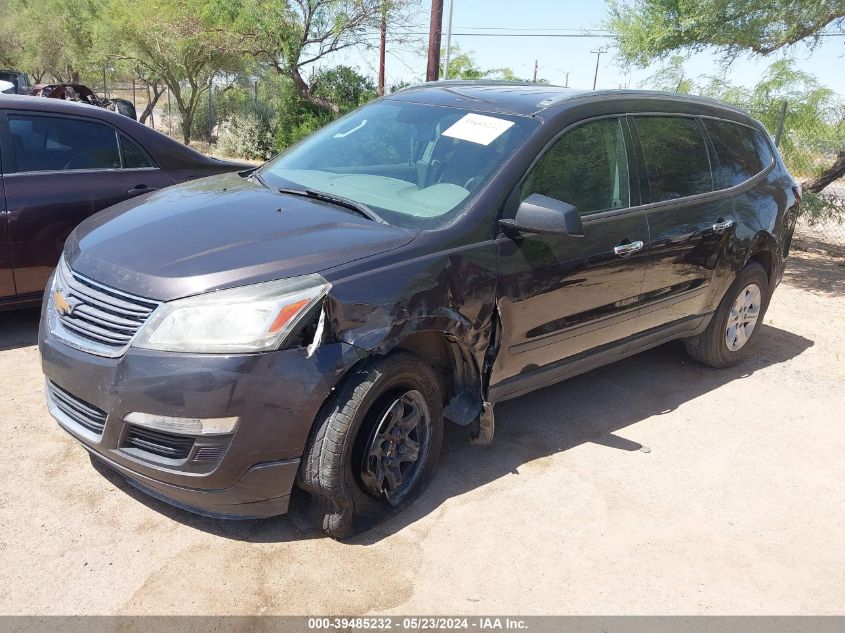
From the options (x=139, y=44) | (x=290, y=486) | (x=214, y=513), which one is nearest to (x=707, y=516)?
(x=290, y=486)

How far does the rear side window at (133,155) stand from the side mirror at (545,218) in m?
3.19

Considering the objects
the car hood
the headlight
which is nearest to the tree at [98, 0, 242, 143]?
the car hood

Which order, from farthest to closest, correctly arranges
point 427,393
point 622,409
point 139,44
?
1. point 139,44
2. point 622,409
3. point 427,393

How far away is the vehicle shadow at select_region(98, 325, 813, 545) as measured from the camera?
3.33m

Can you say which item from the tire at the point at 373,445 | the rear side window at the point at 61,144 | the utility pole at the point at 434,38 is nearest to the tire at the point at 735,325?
the tire at the point at 373,445

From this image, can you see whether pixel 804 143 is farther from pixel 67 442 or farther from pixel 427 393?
pixel 67 442

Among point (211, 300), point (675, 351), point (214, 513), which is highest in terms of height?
point (211, 300)

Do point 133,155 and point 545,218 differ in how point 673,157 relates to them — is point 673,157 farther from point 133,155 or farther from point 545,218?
point 133,155

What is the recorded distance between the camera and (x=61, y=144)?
17.2ft

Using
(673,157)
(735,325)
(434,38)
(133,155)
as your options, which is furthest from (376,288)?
(434,38)

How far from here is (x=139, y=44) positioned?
23.3 meters

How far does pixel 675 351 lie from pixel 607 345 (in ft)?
6.01

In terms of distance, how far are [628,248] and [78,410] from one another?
287 centimetres

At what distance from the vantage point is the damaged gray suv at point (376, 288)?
2836mm
